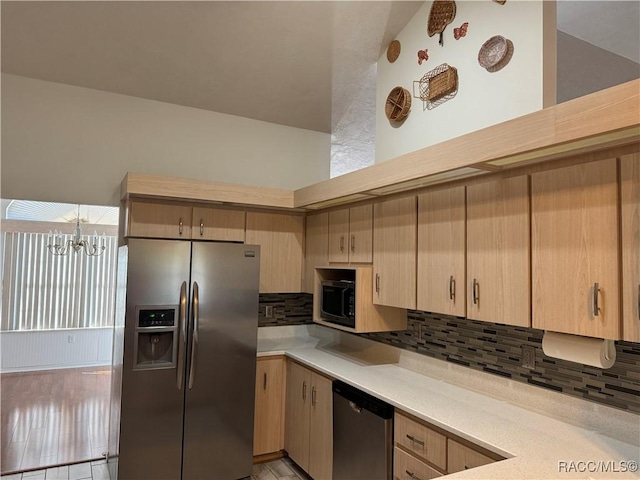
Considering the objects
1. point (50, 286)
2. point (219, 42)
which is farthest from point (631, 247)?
point (50, 286)

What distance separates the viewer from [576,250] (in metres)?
1.71

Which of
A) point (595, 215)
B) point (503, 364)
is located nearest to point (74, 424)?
point (503, 364)

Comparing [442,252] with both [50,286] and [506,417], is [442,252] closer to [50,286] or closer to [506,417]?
[506,417]

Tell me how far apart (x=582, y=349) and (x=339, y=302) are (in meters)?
1.68

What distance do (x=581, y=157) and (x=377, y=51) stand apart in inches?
83.9

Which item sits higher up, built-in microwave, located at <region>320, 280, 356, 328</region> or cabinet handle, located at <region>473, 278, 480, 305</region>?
cabinet handle, located at <region>473, 278, 480, 305</region>

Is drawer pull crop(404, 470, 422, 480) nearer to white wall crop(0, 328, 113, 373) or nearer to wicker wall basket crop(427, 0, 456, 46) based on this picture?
wicker wall basket crop(427, 0, 456, 46)

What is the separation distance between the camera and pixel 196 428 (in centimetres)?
294

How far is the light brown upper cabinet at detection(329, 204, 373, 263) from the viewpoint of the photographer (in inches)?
119

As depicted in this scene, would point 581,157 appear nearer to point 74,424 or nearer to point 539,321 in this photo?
point 539,321

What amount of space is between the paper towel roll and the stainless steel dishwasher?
36.3 inches

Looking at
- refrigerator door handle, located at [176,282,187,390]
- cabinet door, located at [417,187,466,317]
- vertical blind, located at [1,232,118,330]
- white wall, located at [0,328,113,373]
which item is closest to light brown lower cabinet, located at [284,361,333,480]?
refrigerator door handle, located at [176,282,187,390]

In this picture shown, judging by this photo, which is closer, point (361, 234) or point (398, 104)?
point (361, 234)

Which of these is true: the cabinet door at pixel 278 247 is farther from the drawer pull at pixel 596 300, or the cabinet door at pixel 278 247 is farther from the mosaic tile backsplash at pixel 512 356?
the drawer pull at pixel 596 300
